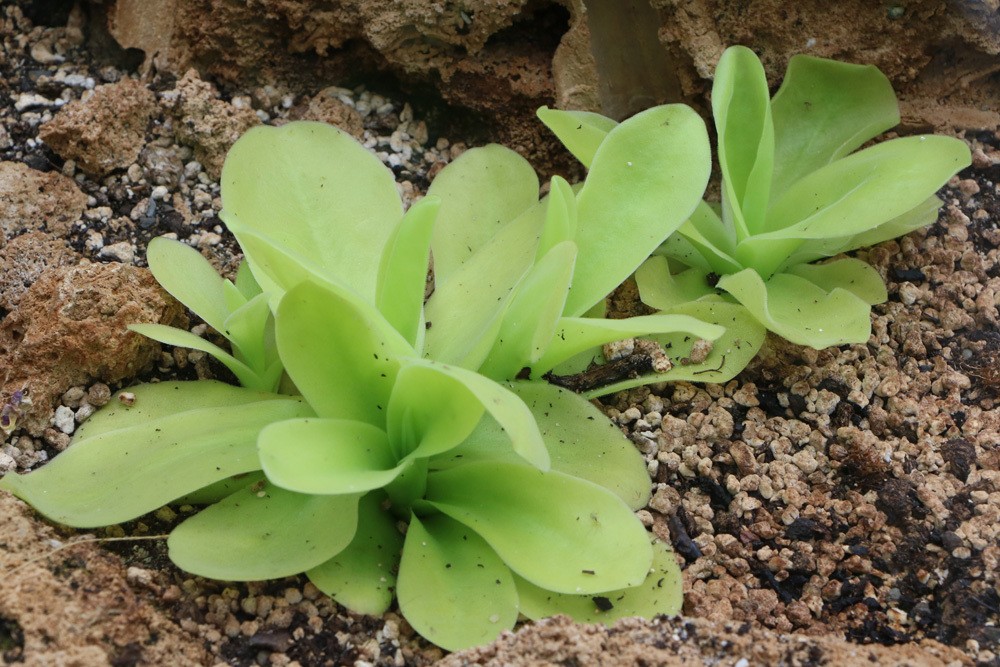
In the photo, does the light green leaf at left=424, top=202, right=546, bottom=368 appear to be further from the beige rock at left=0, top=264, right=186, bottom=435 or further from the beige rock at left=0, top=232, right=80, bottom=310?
the beige rock at left=0, top=232, right=80, bottom=310

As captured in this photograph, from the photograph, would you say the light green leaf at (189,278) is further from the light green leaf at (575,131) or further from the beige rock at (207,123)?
the light green leaf at (575,131)

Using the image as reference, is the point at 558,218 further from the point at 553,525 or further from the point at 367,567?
the point at 367,567

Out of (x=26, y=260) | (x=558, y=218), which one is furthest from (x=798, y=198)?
(x=26, y=260)

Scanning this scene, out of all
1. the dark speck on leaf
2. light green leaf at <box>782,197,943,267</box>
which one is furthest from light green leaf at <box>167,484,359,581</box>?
light green leaf at <box>782,197,943,267</box>

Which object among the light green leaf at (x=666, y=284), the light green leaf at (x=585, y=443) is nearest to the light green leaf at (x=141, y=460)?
the light green leaf at (x=585, y=443)

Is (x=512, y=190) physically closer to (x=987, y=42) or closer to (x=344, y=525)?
(x=344, y=525)

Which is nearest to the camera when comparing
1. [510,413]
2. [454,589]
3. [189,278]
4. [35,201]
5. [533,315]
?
[510,413]
